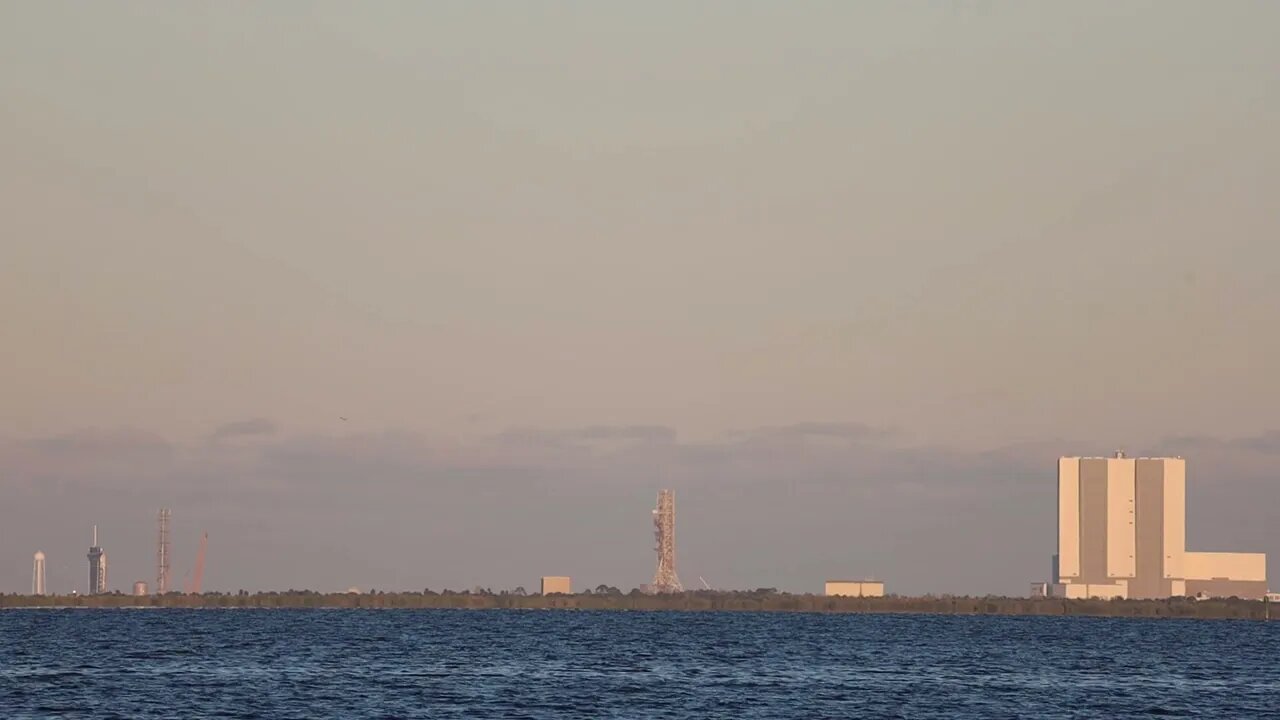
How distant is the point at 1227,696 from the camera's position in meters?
Result: 105

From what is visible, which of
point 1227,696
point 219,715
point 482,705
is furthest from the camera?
point 1227,696

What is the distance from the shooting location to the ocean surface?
3519 inches

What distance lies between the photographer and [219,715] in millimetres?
82625

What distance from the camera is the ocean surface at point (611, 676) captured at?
8938cm

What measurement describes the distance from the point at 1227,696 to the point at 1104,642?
7052 centimetres

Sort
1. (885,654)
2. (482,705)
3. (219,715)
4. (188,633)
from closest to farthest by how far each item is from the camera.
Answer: (219,715) → (482,705) → (885,654) → (188,633)

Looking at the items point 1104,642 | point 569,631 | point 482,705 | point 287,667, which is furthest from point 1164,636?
point 482,705

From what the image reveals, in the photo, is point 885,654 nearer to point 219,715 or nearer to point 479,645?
point 479,645

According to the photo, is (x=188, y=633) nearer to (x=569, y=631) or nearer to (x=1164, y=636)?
(x=569, y=631)

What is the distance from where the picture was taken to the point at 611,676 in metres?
110

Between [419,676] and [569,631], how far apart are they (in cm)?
8103

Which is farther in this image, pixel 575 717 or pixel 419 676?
pixel 419 676

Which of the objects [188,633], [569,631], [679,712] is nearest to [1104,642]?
[569,631]

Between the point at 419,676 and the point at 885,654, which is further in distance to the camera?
the point at 885,654
